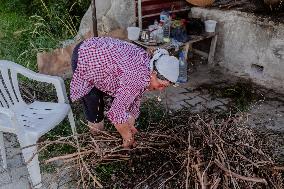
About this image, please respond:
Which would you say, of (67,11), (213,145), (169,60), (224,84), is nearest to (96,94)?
(169,60)

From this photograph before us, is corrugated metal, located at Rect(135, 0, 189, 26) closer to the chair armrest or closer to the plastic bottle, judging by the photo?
the plastic bottle

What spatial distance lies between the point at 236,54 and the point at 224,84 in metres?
0.77

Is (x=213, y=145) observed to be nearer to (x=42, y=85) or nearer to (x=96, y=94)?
(x=96, y=94)

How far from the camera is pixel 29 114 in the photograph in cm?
507

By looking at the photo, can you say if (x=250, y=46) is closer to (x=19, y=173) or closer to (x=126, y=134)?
(x=126, y=134)

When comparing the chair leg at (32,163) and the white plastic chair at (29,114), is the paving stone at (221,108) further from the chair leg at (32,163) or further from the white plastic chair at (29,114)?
the chair leg at (32,163)

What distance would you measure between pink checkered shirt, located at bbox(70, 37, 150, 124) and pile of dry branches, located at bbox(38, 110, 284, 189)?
452mm

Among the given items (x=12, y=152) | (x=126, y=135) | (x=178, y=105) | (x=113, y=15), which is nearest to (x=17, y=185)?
(x=12, y=152)

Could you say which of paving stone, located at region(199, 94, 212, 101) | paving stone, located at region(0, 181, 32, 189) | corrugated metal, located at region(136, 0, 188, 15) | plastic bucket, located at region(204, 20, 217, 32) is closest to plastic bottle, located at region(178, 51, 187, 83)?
paving stone, located at region(199, 94, 212, 101)

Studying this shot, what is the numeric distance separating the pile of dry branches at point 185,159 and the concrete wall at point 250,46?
10.6 ft

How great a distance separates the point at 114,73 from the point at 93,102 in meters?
0.63

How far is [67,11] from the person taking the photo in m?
9.19

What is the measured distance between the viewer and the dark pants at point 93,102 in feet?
15.3

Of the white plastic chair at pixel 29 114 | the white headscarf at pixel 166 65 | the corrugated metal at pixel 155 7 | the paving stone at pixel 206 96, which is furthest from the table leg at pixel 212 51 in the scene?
the white headscarf at pixel 166 65
